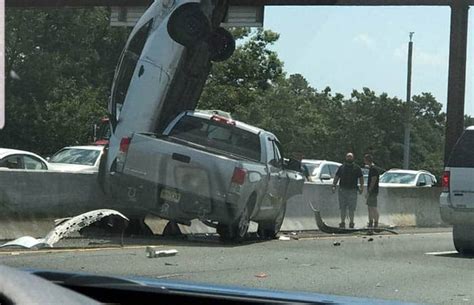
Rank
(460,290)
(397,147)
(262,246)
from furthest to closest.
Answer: (397,147) → (262,246) → (460,290)

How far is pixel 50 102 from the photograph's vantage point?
19453mm

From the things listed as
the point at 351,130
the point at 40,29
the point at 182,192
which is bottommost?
the point at 182,192

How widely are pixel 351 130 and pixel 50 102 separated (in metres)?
7.13

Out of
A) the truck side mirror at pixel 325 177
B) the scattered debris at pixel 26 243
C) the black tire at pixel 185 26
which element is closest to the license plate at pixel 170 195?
the scattered debris at pixel 26 243

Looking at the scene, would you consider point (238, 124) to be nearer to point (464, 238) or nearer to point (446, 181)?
point (446, 181)

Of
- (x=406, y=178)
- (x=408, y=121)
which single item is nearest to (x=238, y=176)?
(x=408, y=121)

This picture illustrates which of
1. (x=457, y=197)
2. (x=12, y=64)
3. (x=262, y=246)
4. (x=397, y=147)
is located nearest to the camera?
(x=457, y=197)

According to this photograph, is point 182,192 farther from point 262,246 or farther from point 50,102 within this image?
point 50,102

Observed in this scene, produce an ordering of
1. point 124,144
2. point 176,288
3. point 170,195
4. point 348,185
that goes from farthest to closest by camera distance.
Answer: point 348,185
point 124,144
point 170,195
point 176,288

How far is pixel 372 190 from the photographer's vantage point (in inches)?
693

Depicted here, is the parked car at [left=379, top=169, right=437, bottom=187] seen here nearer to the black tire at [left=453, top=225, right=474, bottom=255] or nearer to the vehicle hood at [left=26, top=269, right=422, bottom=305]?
the black tire at [left=453, top=225, right=474, bottom=255]

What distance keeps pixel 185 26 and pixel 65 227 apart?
3.66 metres

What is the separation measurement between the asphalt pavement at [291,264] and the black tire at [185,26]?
319 cm

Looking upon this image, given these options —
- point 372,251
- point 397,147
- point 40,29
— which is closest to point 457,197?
point 372,251
